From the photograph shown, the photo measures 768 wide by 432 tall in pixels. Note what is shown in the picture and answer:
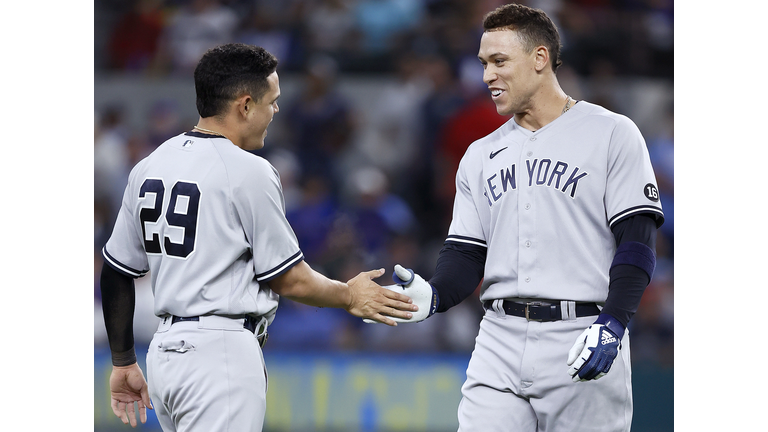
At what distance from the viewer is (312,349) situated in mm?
6922

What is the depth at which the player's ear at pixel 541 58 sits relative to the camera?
3.53 m

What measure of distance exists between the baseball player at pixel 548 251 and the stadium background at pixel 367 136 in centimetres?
347

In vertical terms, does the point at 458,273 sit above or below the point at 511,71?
below

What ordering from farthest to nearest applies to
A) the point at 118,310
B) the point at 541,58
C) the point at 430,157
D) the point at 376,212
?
the point at 430,157, the point at 376,212, the point at 541,58, the point at 118,310

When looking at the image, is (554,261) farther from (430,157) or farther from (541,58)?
(430,157)

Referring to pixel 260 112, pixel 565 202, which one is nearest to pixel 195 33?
pixel 260 112

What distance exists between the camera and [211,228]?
3.07 m

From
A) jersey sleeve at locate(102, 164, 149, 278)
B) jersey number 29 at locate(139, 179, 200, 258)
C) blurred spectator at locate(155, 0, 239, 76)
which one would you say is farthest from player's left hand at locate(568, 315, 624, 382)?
blurred spectator at locate(155, 0, 239, 76)

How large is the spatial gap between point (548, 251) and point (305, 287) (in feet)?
3.30

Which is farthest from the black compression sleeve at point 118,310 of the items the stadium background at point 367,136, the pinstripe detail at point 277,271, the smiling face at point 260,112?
the stadium background at point 367,136

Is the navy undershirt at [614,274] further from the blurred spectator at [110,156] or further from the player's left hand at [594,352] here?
→ the blurred spectator at [110,156]

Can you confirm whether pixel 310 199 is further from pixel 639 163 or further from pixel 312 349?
pixel 639 163

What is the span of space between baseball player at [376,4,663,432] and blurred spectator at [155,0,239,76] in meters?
6.47

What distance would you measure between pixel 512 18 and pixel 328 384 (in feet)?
13.5
